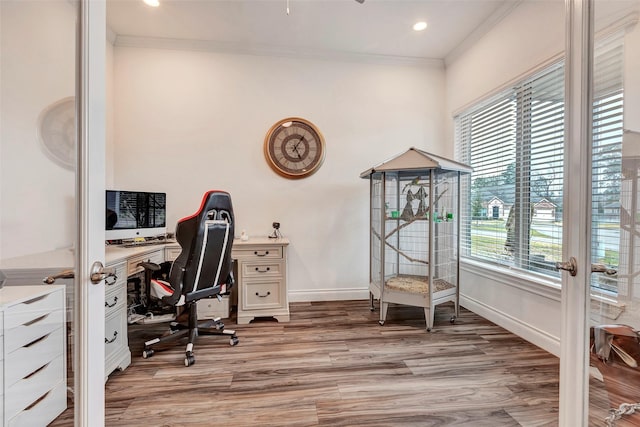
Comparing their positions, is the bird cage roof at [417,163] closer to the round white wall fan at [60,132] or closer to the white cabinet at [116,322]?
the round white wall fan at [60,132]

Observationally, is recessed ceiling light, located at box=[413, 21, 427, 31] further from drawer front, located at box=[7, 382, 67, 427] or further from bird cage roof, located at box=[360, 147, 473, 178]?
drawer front, located at box=[7, 382, 67, 427]

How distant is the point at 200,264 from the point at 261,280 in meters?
0.79

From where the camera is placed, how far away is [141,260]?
212cm

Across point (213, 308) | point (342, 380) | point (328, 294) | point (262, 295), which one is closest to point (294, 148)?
point (262, 295)

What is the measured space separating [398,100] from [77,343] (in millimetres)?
3558

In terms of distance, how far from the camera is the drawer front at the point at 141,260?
77.4 inches

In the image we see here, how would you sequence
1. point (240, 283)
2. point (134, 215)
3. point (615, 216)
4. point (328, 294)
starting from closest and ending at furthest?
point (615, 216) < point (134, 215) < point (240, 283) < point (328, 294)

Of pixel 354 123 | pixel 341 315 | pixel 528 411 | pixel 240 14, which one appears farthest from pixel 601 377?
pixel 240 14

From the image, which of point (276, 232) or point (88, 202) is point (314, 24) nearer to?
point (276, 232)

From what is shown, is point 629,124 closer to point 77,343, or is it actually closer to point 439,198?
point 439,198

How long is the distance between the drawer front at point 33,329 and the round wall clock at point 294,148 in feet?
7.93

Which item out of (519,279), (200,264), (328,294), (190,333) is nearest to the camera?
(200,264)

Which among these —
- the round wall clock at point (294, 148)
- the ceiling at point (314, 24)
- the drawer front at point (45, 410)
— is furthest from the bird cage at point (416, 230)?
the drawer front at point (45, 410)

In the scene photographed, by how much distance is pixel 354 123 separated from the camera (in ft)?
10.6
